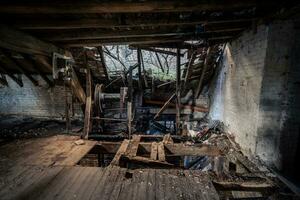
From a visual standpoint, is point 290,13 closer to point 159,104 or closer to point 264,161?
point 264,161

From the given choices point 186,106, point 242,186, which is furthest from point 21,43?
point 186,106

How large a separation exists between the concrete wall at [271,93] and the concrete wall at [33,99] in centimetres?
674

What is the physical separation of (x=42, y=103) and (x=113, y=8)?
7.20m

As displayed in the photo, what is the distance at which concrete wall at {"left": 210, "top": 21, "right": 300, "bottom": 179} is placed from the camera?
11.4ft

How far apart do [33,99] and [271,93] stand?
8725 millimetres

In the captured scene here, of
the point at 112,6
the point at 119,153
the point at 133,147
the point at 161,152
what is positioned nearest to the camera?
the point at 112,6

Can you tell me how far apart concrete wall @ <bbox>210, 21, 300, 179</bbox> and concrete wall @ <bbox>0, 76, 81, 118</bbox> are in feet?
22.1

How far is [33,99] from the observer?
8.45 m

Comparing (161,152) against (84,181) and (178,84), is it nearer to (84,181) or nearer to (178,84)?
(84,181)

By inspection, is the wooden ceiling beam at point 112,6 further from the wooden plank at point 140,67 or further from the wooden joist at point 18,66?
the wooden joist at point 18,66

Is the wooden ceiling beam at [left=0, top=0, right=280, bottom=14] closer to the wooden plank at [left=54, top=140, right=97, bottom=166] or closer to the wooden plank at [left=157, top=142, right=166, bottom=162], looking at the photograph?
the wooden plank at [left=54, top=140, right=97, bottom=166]

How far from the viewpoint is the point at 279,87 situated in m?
3.61

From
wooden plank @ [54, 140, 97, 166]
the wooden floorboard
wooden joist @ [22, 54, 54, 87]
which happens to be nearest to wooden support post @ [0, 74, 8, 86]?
wooden joist @ [22, 54, 54, 87]

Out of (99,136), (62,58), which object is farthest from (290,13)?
(99,136)
